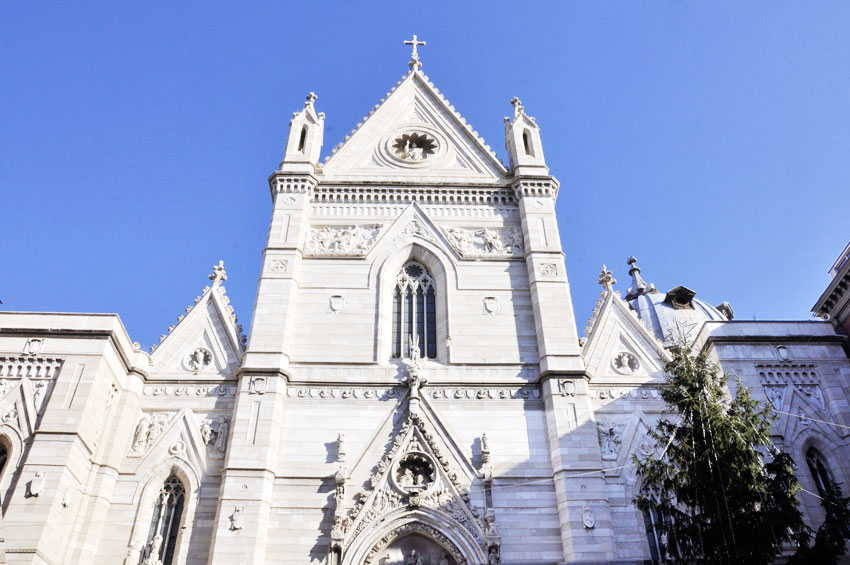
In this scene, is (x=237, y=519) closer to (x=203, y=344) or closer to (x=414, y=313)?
(x=203, y=344)

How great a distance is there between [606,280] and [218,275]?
11.1 meters

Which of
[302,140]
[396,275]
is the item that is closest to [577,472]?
[396,275]

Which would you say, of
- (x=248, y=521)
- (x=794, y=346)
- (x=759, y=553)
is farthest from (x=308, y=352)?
(x=794, y=346)

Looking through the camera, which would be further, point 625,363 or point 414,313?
point 414,313

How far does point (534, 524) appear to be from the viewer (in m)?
15.8

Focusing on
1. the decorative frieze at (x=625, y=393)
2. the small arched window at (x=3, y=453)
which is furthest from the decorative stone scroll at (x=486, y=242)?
the small arched window at (x=3, y=453)

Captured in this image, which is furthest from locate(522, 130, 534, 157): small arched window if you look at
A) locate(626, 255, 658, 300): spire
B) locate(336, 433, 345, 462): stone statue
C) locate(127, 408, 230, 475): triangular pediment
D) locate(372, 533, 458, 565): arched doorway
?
locate(626, 255, 658, 300): spire

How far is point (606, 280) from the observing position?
20.8 metres

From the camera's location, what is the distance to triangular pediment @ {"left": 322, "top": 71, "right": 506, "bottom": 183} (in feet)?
75.5

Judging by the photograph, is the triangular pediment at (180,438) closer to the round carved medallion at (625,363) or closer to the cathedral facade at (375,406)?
the cathedral facade at (375,406)

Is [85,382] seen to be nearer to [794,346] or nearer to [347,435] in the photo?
[347,435]

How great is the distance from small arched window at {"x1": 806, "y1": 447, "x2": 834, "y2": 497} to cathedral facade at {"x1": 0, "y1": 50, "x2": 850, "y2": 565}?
5 cm

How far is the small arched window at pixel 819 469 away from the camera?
54.4 ft

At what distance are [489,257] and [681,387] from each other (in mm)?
7474
